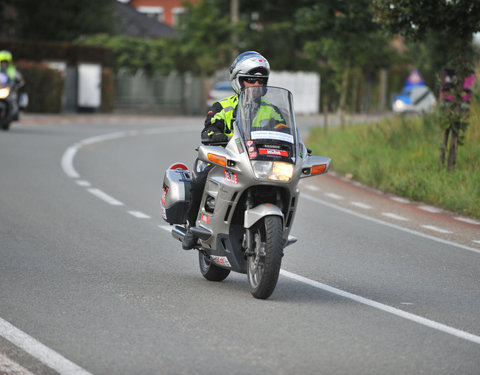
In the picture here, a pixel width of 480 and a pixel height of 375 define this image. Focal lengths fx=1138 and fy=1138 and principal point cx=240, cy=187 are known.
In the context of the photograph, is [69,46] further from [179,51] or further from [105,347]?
[105,347]

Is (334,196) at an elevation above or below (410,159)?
below

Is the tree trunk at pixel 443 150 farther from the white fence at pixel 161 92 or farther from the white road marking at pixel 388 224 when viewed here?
the white fence at pixel 161 92

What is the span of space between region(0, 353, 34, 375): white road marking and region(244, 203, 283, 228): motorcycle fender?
2.24m

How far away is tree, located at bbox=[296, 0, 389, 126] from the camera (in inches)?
999

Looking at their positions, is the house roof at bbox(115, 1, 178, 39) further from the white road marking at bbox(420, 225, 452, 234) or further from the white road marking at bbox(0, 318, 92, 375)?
the white road marking at bbox(0, 318, 92, 375)

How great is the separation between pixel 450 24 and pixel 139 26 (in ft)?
197

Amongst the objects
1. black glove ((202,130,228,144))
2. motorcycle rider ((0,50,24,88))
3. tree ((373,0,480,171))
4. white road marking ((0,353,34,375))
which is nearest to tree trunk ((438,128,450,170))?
tree ((373,0,480,171))

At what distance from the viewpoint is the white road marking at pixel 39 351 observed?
5.98 meters

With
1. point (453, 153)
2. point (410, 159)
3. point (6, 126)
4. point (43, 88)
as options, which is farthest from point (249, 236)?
point (43, 88)

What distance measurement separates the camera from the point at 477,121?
18969 mm

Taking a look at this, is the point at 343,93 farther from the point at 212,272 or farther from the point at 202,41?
the point at 202,41

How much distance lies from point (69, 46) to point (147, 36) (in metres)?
28.3

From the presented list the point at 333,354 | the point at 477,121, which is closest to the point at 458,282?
the point at 333,354

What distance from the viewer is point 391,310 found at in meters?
7.90
